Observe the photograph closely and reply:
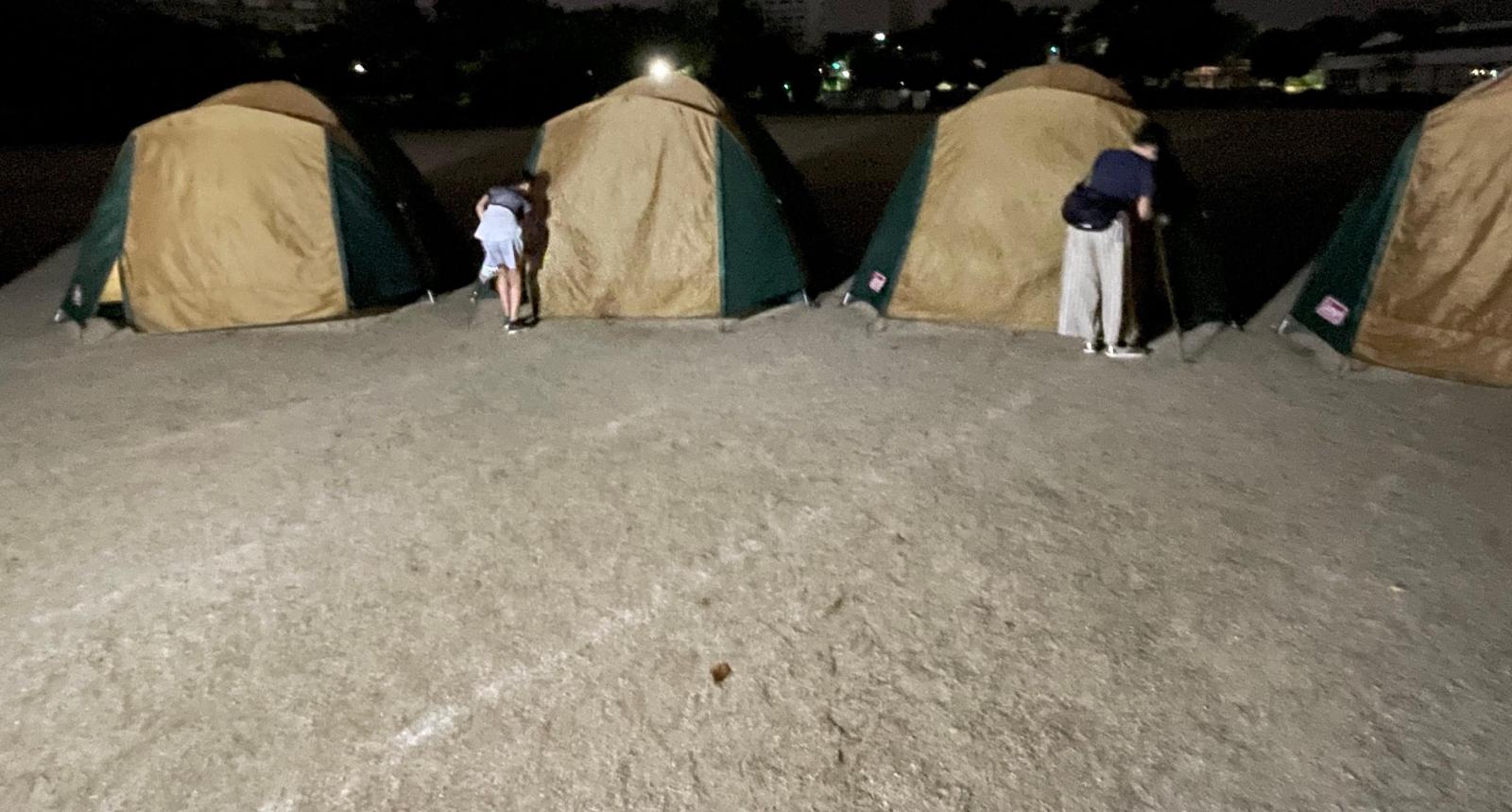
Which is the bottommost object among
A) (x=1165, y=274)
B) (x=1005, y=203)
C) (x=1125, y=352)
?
(x=1125, y=352)

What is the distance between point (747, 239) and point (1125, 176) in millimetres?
3138

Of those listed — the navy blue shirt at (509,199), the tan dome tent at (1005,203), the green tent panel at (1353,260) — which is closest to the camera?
the green tent panel at (1353,260)

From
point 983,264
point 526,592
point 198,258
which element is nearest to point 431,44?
point 198,258

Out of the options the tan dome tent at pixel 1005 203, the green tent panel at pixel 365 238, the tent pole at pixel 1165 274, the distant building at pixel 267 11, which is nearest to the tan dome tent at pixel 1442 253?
the tent pole at pixel 1165 274

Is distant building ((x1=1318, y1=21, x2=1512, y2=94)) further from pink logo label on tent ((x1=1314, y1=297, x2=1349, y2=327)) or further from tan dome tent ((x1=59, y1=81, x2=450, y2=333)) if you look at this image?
tan dome tent ((x1=59, y1=81, x2=450, y2=333))

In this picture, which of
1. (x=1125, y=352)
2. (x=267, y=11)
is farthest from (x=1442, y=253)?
(x=267, y=11)

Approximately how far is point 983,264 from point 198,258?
268 inches

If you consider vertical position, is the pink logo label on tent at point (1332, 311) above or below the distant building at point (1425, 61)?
above

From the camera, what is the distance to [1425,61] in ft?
221

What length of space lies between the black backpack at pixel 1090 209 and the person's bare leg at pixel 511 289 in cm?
457

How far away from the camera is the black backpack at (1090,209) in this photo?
6.97 m

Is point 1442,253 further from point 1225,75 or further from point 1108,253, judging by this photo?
point 1225,75

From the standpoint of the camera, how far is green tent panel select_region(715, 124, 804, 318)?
8359 millimetres

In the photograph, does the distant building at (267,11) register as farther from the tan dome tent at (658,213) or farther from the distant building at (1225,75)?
the distant building at (1225,75)
